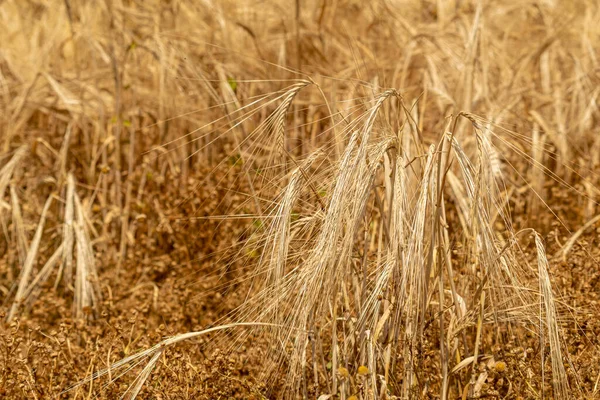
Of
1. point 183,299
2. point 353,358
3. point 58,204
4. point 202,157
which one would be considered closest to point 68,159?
point 58,204

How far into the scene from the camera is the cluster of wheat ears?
185 cm

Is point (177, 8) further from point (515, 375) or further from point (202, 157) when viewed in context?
point (515, 375)

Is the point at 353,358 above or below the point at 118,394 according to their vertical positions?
above

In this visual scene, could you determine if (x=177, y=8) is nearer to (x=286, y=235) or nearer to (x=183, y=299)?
(x=183, y=299)

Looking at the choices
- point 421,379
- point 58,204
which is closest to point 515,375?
point 421,379

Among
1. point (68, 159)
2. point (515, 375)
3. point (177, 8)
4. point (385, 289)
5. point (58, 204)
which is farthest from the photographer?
point (177, 8)

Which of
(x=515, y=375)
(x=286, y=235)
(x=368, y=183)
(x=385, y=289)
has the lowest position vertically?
(x=515, y=375)

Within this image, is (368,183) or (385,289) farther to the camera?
(385,289)

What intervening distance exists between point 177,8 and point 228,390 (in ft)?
9.47

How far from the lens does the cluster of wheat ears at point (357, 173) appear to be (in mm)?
1848

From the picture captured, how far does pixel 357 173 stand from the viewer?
175cm

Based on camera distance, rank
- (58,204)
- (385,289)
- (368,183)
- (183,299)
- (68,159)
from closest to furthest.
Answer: (368,183), (385,289), (183,299), (58,204), (68,159)

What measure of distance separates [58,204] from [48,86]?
2.56 ft

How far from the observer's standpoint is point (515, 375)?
2111mm
